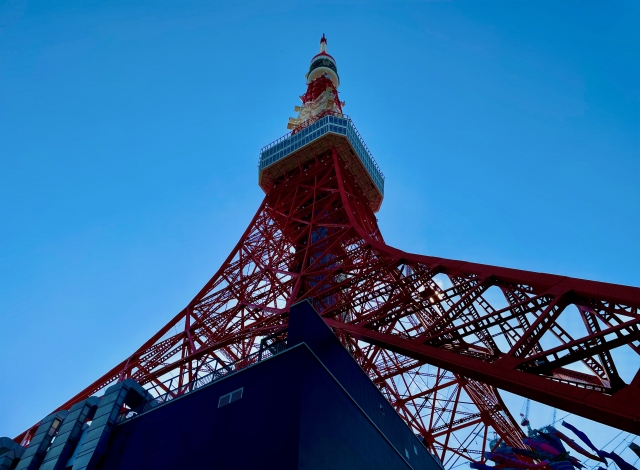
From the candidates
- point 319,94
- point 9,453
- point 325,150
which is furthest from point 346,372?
point 319,94

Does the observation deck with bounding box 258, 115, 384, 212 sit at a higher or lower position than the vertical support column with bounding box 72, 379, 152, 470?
higher

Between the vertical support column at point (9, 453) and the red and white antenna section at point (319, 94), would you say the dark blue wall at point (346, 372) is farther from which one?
the red and white antenna section at point (319, 94)

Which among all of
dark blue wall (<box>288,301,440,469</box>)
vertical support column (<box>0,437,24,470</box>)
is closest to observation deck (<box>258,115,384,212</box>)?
dark blue wall (<box>288,301,440,469</box>)

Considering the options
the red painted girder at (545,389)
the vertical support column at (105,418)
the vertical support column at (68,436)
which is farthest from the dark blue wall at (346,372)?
the vertical support column at (68,436)

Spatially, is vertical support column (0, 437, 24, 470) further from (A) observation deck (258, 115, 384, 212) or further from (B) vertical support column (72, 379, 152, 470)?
(A) observation deck (258, 115, 384, 212)

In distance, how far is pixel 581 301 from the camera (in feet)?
29.5

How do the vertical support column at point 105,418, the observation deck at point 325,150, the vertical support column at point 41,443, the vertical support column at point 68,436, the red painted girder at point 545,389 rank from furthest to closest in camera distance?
the observation deck at point 325,150
the vertical support column at point 41,443
the vertical support column at point 68,436
the vertical support column at point 105,418
the red painted girder at point 545,389

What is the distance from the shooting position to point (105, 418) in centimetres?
1288

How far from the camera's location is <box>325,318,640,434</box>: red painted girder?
7.25 meters

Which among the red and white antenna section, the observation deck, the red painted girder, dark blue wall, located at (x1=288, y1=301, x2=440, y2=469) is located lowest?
the red painted girder

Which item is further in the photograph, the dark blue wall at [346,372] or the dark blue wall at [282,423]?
the dark blue wall at [346,372]

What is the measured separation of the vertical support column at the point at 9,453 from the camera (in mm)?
13445

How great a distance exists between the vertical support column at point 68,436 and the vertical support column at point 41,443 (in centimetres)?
30

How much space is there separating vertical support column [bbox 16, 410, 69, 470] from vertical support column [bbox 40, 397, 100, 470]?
299 millimetres
